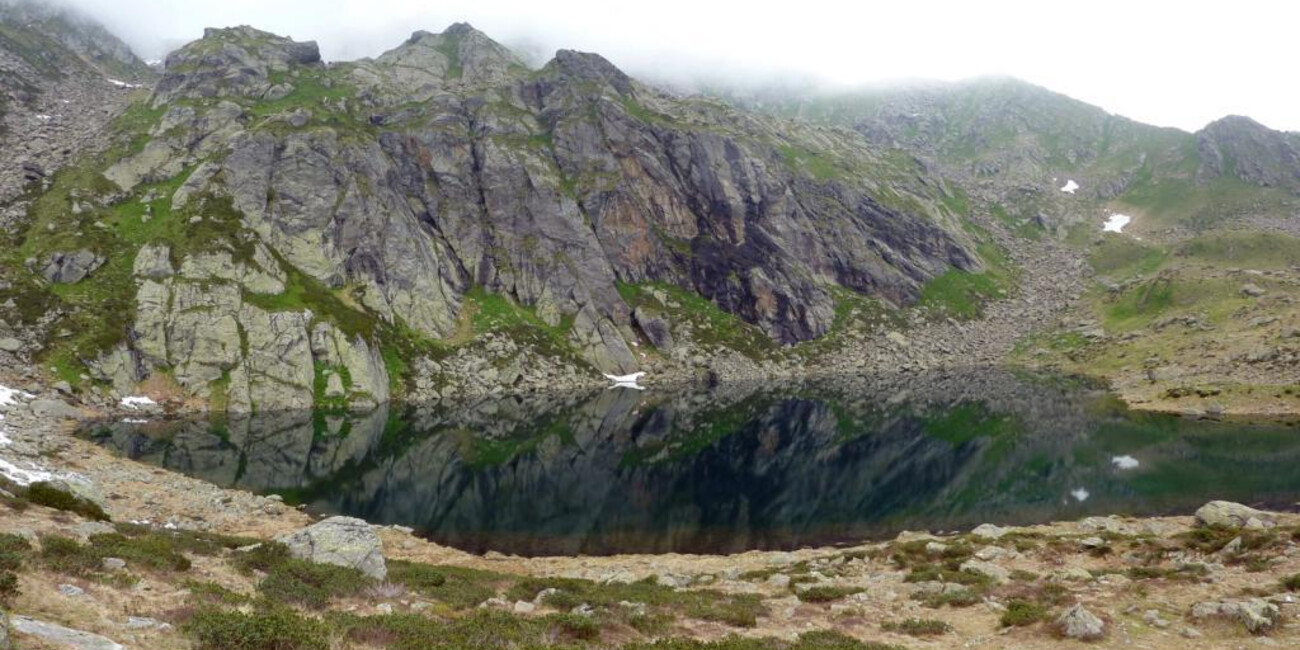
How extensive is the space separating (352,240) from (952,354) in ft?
487

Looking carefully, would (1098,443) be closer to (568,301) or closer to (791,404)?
(791,404)

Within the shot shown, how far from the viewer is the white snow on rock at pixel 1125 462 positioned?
62.7m

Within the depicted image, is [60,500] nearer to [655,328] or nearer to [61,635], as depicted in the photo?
[61,635]

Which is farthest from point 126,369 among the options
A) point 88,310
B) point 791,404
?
point 791,404

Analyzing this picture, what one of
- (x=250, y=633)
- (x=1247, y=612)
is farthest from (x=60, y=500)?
(x=1247, y=612)

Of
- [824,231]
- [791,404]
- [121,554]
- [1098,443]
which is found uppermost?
[824,231]

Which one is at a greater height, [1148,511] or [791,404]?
[1148,511]

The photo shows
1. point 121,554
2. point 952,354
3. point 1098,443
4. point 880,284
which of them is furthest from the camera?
point 880,284

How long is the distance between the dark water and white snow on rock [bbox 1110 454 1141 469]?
0.64m

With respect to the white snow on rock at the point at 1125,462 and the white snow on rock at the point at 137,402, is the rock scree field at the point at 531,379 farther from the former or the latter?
the white snow on rock at the point at 1125,462

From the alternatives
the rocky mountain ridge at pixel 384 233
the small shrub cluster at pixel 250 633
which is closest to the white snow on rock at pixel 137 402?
the rocky mountain ridge at pixel 384 233

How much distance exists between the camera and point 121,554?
58.7 feet

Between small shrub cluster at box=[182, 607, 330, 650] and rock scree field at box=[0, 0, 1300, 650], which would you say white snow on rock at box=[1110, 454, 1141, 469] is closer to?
rock scree field at box=[0, 0, 1300, 650]

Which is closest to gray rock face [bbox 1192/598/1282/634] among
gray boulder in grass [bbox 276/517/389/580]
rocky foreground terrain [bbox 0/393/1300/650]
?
rocky foreground terrain [bbox 0/393/1300/650]
